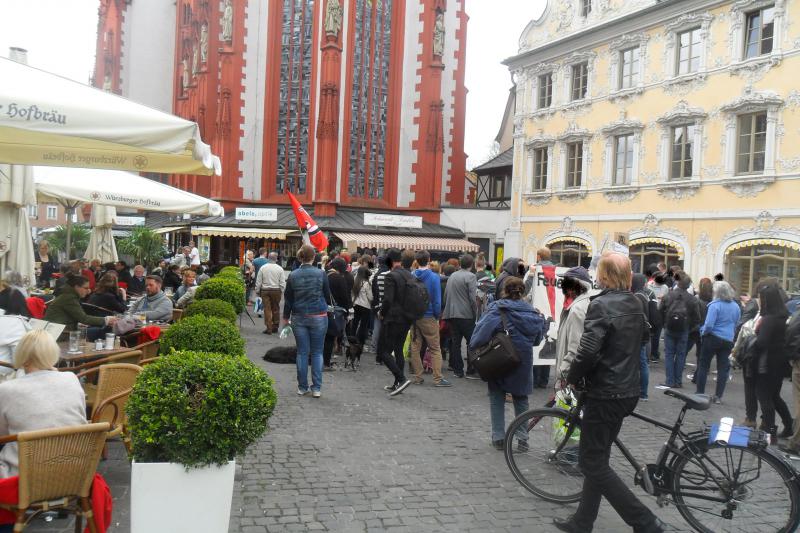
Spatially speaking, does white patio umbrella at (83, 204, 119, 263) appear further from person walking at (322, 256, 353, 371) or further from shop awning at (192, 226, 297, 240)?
shop awning at (192, 226, 297, 240)

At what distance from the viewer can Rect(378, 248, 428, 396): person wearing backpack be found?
876 cm

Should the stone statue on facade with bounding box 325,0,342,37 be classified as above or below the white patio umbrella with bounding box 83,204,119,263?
above

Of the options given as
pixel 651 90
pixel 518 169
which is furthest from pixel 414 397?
pixel 518 169

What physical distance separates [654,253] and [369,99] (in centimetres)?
1859

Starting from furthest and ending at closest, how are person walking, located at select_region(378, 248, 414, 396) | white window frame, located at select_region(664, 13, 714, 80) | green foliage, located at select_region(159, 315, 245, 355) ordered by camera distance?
white window frame, located at select_region(664, 13, 714, 80)
person walking, located at select_region(378, 248, 414, 396)
green foliage, located at select_region(159, 315, 245, 355)

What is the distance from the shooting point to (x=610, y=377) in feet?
13.6

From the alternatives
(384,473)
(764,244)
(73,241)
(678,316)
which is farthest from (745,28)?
(73,241)

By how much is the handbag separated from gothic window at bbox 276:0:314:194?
29538mm

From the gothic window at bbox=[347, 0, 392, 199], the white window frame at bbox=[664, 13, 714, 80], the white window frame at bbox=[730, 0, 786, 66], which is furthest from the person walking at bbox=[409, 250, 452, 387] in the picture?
the gothic window at bbox=[347, 0, 392, 199]

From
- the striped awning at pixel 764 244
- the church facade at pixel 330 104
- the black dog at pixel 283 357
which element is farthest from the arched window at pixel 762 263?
the church facade at pixel 330 104

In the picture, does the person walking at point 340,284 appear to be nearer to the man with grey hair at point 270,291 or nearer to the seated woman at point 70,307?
the man with grey hair at point 270,291

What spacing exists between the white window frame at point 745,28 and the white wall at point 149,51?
124 ft

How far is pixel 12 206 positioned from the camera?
7.91 m

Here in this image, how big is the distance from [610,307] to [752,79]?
18.7 metres
